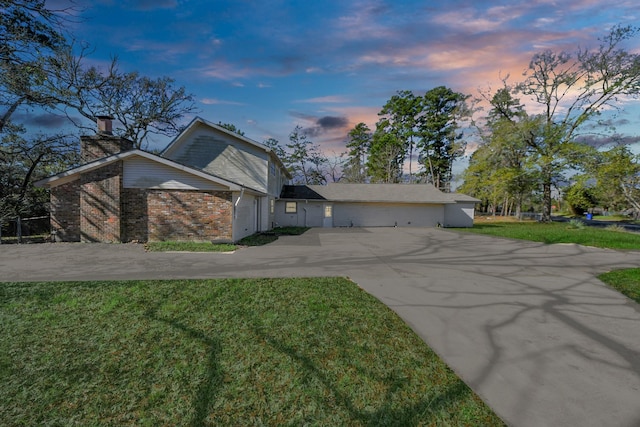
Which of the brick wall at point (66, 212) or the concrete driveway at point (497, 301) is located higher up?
the brick wall at point (66, 212)

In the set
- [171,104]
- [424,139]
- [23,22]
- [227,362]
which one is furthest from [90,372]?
[424,139]

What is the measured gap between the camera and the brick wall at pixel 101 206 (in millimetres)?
11516

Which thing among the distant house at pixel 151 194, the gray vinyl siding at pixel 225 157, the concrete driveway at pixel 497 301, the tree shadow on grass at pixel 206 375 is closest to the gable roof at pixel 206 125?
the distant house at pixel 151 194

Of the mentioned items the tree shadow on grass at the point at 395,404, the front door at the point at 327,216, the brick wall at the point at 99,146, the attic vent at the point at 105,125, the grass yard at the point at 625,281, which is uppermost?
the attic vent at the point at 105,125

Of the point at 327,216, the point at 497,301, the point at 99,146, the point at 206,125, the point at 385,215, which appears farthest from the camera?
the point at 385,215

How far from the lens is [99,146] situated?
12.8m

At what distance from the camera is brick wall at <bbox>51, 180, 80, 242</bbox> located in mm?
11602

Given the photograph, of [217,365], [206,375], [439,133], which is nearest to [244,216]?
[217,365]

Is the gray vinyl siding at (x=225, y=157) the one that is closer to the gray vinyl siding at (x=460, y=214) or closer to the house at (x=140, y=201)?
the house at (x=140, y=201)

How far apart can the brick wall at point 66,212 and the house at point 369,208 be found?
→ 1273 centimetres

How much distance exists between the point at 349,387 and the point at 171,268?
6.35 metres

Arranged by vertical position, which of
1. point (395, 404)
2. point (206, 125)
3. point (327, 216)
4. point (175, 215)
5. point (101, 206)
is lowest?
point (395, 404)

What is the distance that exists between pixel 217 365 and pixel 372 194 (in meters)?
22.5

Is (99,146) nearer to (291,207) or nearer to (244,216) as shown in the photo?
(244,216)
